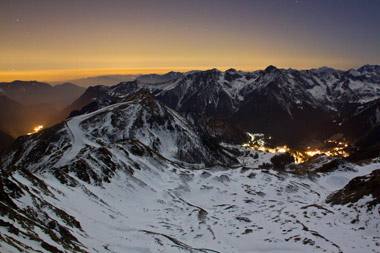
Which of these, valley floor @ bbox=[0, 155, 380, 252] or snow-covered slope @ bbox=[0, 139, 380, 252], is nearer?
snow-covered slope @ bbox=[0, 139, 380, 252]

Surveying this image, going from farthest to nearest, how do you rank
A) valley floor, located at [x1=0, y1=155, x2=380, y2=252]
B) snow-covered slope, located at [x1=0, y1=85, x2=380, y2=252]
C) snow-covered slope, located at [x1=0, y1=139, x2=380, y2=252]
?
valley floor, located at [x1=0, y1=155, x2=380, y2=252], snow-covered slope, located at [x1=0, y1=85, x2=380, y2=252], snow-covered slope, located at [x1=0, y1=139, x2=380, y2=252]

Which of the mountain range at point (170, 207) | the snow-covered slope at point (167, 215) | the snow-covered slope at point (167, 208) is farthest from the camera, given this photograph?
the mountain range at point (170, 207)

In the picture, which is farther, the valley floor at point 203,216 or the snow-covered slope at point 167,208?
the valley floor at point 203,216

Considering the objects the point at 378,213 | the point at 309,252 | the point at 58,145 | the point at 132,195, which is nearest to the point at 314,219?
the point at 378,213

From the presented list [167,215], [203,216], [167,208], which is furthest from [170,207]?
Result: [203,216]

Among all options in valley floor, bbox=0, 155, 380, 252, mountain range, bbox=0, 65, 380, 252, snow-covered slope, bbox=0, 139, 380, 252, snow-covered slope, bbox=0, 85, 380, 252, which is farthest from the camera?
valley floor, bbox=0, 155, 380, 252

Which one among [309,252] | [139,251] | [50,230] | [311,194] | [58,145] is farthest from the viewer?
[58,145]

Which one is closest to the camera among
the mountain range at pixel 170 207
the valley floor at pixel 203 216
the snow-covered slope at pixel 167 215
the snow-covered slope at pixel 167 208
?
the snow-covered slope at pixel 167 215

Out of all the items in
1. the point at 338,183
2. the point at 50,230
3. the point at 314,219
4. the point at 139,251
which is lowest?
the point at 338,183

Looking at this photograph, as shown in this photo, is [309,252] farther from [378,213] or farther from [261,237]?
[378,213]

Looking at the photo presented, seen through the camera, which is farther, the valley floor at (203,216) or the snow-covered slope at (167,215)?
the valley floor at (203,216)

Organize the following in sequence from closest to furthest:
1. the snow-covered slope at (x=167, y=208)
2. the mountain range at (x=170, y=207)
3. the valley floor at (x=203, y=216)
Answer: the snow-covered slope at (x=167, y=208) < the mountain range at (x=170, y=207) < the valley floor at (x=203, y=216)
